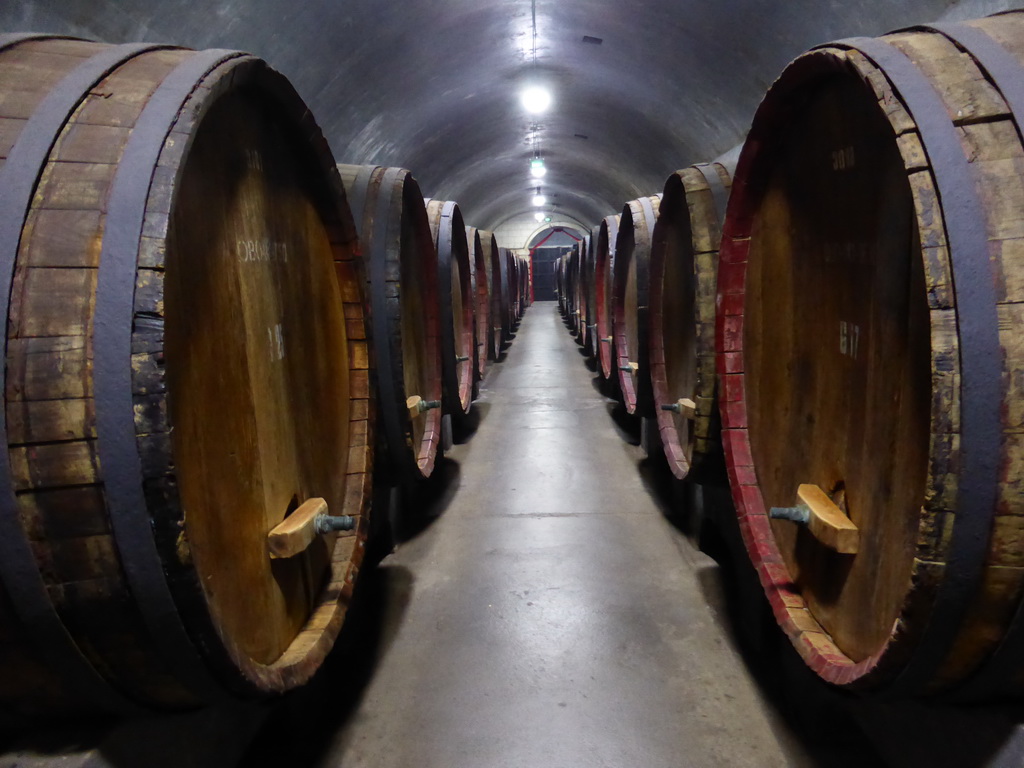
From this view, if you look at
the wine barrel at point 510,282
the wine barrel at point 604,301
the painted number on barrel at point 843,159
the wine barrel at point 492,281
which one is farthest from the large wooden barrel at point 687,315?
the wine barrel at point 510,282

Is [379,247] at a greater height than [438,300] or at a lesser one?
greater

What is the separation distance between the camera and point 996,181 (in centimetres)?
110

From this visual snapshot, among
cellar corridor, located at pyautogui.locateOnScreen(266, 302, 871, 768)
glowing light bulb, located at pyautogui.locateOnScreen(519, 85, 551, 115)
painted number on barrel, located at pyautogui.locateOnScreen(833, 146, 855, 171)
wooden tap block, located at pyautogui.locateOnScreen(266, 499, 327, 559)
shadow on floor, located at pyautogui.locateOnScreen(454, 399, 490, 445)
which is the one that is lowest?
cellar corridor, located at pyautogui.locateOnScreen(266, 302, 871, 768)

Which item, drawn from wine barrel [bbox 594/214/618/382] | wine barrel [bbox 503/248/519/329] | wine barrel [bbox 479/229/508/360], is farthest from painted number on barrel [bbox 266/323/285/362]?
wine barrel [bbox 503/248/519/329]

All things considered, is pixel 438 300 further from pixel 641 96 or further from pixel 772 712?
pixel 641 96

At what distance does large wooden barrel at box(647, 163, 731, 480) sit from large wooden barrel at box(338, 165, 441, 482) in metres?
1.13

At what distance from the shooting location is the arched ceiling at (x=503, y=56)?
3.12m

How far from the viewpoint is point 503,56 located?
6.96 metres

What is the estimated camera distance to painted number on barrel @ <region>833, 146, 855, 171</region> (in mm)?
1601

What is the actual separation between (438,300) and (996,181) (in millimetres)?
2941

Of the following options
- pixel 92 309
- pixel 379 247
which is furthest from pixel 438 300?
pixel 92 309

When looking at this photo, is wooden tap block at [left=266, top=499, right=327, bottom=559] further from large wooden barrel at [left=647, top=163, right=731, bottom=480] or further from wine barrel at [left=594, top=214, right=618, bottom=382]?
wine barrel at [left=594, top=214, right=618, bottom=382]

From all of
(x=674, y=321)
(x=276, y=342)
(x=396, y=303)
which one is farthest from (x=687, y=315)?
(x=276, y=342)

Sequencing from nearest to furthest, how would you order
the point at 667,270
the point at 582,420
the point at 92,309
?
the point at 92,309
the point at 667,270
the point at 582,420
